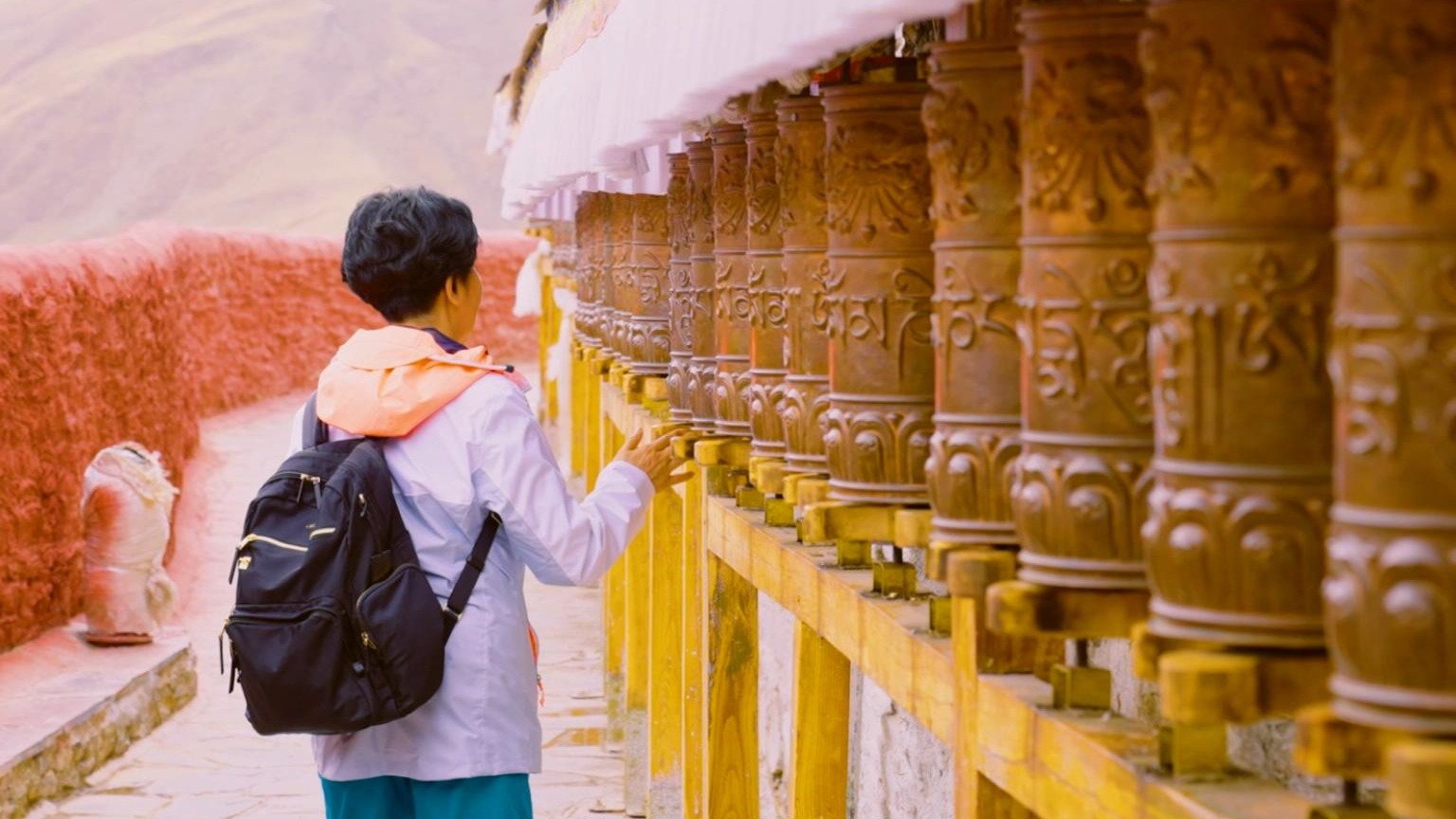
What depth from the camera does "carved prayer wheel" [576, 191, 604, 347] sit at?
5.78 m

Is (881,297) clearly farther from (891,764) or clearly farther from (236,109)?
(236,109)

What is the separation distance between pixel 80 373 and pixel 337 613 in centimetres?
740

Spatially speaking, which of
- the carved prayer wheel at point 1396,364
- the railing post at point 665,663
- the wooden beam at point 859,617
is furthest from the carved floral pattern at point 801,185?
the railing post at point 665,663

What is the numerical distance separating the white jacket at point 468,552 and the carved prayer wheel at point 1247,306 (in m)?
1.61

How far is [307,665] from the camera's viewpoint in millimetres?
2818

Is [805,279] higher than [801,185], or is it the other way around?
[801,185]

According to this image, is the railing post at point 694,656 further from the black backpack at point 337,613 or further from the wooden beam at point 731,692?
the black backpack at point 337,613

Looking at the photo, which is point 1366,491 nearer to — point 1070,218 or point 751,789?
point 1070,218

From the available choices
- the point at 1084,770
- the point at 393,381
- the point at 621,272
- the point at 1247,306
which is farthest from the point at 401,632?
the point at 621,272

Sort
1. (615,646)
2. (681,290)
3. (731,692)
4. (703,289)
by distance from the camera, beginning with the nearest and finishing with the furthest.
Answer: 1. (703,289)
2. (681,290)
3. (731,692)
4. (615,646)

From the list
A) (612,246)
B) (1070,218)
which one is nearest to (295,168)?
(612,246)

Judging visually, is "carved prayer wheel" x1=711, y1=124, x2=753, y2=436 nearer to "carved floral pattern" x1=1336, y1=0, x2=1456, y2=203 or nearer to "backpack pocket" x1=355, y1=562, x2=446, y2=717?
"backpack pocket" x1=355, y1=562, x2=446, y2=717

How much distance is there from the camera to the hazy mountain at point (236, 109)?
5344 centimetres

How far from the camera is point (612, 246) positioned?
5098 mm
